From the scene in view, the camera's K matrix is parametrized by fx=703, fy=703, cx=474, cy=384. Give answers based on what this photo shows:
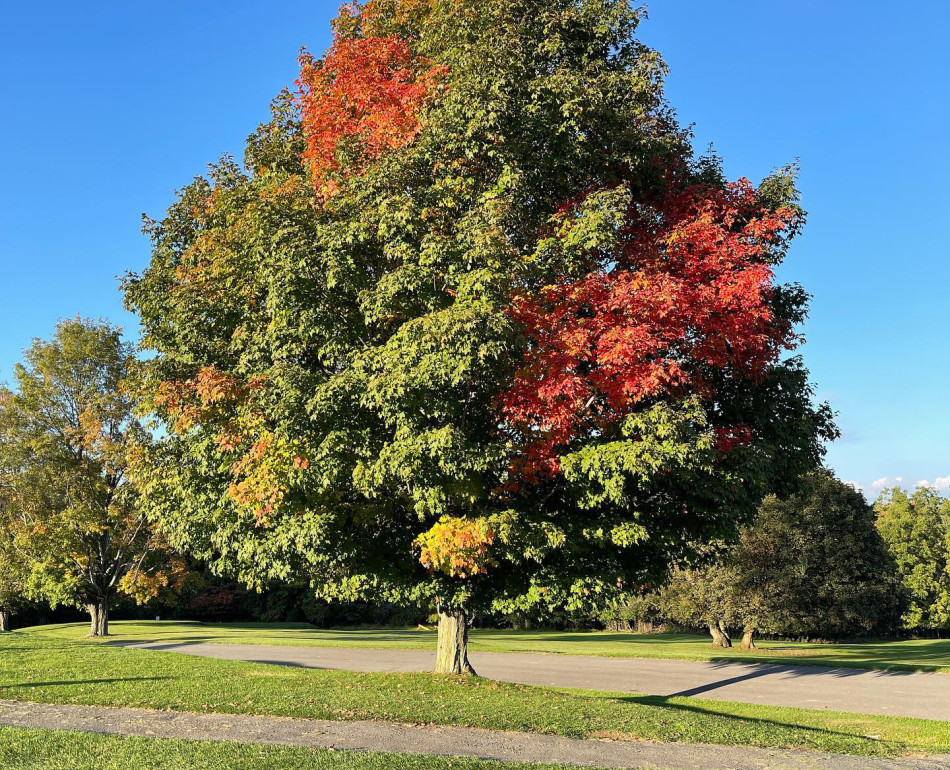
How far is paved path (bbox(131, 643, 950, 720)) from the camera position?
16.4m

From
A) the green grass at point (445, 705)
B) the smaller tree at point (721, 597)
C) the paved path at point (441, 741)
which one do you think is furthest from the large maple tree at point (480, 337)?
the smaller tree at point (721, 597)

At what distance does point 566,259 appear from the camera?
448 inches

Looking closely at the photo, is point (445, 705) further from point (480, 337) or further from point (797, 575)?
point (797, 575)

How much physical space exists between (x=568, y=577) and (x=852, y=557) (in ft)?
82.8

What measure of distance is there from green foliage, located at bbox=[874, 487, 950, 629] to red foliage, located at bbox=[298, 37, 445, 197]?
160 feet

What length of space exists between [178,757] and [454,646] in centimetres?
807

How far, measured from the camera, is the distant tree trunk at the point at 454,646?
14867 millimetres

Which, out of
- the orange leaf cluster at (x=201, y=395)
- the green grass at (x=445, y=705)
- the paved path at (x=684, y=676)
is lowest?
the paved path at (x=684, y=676)

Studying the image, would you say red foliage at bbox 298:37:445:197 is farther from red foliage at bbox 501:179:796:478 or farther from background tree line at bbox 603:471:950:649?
background tree line at bbox 603:471:950:649

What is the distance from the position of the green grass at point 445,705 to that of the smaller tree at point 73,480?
14871 millimetres

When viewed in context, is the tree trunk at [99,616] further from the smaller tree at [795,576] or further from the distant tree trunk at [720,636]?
the distant tree trunk at [720,636]

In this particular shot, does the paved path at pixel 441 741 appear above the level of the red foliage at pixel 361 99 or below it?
below

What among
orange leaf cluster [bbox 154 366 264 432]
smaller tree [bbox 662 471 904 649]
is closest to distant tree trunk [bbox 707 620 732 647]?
smaller tree [bbox 662 471 904 649]

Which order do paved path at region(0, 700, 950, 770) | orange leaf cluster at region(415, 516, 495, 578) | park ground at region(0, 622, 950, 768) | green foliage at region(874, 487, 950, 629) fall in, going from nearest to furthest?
park ground at region(0, 622, 950, 768)
paved path at region(0, 700, 950, 770)
orange leaf cluster at region(415, 516, 495, 578)
green foliage at region(874, 487, 950, 629)
